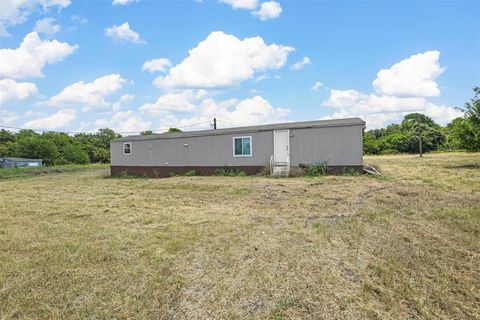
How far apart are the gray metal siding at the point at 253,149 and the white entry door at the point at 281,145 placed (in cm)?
18

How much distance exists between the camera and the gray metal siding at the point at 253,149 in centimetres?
1237

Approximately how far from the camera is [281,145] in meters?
13.6

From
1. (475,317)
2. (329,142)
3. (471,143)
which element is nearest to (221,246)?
(475,317)

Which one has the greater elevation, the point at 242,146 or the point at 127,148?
the point at 127,148

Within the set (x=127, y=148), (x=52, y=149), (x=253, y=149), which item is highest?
(x=52, y=149)

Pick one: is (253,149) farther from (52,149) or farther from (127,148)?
(52,149)

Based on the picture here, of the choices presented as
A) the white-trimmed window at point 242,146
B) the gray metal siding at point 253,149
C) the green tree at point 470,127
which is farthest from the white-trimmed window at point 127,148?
the green tree at point 470,127

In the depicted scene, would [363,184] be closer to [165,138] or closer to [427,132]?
[165,138]

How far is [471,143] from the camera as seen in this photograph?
15.6 meters

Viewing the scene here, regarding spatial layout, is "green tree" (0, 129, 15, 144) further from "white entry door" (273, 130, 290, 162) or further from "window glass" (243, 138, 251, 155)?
"white entry door" (273, 130, 290, 162)

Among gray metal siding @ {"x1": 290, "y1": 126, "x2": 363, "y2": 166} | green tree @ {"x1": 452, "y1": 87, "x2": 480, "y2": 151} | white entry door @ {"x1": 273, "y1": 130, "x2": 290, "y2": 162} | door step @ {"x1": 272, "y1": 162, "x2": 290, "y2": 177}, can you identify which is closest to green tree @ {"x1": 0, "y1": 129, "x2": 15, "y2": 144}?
white entry door @ {"x1": 273, "y1": 130, "x2": 290, "y2": 162}

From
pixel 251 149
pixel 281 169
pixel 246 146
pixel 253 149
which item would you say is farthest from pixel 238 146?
pixel 281 169

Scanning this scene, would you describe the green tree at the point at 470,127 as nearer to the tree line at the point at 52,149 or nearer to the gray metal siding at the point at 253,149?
the gray metal siding at the point at 253,149

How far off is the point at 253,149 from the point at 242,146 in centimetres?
60
